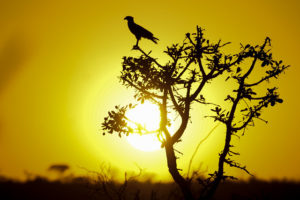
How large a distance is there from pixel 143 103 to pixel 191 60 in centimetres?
254

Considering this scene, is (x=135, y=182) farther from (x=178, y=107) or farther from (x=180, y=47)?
(x=180, y=47)

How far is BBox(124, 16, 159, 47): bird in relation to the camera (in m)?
16.7

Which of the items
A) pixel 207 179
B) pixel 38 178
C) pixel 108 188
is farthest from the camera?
pixel 38 178

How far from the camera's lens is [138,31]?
17.1 meters

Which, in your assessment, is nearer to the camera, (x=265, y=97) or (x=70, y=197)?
(x=265, y=97)

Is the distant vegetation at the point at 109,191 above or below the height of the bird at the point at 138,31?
below

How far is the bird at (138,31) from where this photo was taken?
Answer: 16703 mm

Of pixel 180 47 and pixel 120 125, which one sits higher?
pixel 180 47

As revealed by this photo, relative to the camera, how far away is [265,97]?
14.2 metres

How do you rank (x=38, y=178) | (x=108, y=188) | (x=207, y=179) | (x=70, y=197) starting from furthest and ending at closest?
1. (x=70, y=197)
2. (x=38, y=178)
3. (x=108, y=188)
4. (x=207, y=179)

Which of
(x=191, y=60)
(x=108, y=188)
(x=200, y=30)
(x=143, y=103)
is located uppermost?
(x=200, y=30)

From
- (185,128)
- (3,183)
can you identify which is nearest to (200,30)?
(185,128)

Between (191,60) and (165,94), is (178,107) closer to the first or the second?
(165,94)

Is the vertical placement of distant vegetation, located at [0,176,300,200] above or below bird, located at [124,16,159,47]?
below
